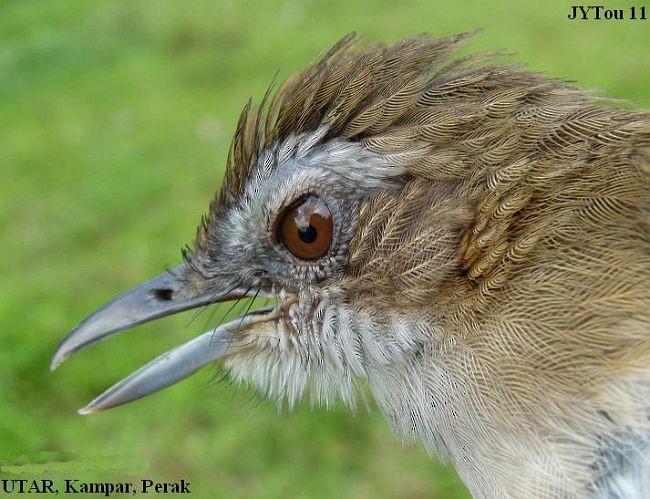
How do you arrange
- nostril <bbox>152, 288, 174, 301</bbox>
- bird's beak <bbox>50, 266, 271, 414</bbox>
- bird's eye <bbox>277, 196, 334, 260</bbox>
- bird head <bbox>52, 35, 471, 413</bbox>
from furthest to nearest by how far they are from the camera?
nostril <bbox>152, 288, 174, 301</bbox>, bird's beak <bbox>50, 266, 271, 414</bbox>, bird's eye <bbox>277, 196, 334, 260</bbox>, bird head <bbox>52, 35, 471, 413</bbox>

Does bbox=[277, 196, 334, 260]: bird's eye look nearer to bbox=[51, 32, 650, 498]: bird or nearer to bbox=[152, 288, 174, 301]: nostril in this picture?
bbox=[51, 32, 650, 498]: bird

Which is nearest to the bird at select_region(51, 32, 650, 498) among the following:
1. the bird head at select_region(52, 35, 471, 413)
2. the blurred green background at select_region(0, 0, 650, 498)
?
the bird head at select_region(52, 35, 471, 413)

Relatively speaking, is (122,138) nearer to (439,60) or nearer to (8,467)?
(8,467)

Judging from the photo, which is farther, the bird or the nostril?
the nostril

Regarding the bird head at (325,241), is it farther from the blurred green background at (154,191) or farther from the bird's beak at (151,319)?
the blurred green background at (154,191)

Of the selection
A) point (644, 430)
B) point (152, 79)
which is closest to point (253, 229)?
point (644, 430)

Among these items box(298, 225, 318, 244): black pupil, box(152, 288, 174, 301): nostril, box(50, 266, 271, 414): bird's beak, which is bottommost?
box(50, 266, 271, 414): bird's beak

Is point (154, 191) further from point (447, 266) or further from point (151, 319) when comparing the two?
point (447, 266)
